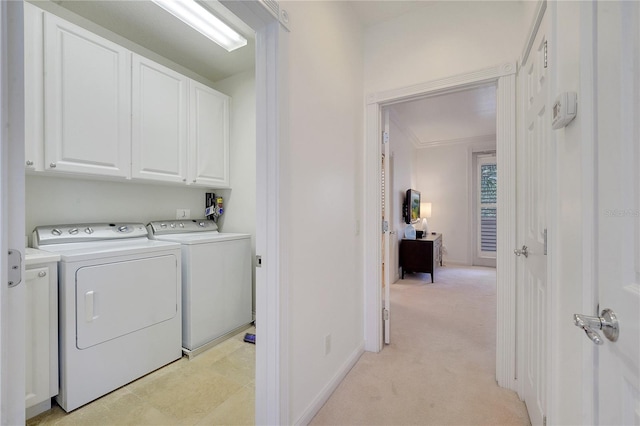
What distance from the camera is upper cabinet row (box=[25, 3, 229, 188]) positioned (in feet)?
5.58

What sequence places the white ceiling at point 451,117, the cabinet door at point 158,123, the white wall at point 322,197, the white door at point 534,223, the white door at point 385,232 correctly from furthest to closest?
the white ceiling at point 451,117 → the white door at point 385,232 → the cabinet door at point 158,123 → the white wall at point 322,197 → the white door at point 534,223

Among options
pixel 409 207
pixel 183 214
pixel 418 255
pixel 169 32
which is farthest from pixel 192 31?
pixel 418 255

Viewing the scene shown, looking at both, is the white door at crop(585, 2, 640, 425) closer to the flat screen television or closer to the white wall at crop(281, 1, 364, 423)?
the white wall at crop(281, 1, 364, 423)

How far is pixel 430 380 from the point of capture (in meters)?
1.86

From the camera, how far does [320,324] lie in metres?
1.65

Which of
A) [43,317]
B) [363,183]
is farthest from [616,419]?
[43,317]

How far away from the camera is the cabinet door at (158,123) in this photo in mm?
2217

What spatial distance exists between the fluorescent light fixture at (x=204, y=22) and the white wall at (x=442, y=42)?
1.15 metres

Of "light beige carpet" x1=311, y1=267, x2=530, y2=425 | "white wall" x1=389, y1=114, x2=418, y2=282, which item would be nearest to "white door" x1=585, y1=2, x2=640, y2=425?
"light beige carpet" x1=311, y1=267, x2=530, y2=425

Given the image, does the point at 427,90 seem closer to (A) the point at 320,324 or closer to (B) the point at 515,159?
(B) the point at 515,159

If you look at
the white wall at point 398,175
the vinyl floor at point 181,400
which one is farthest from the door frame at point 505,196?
the white wall at point 398,175

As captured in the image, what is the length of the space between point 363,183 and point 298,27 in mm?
1225

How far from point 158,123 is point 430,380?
9.69ft

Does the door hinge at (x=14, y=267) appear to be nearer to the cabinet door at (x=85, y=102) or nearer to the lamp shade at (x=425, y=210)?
the cabinet door at (x=85, y=102)
